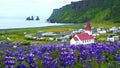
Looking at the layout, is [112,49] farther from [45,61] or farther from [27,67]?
[27,67]

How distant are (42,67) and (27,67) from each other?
0.69 m

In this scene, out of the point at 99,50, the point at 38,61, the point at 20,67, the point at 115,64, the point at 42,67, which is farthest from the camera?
the point at 99,50

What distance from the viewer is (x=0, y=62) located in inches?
373

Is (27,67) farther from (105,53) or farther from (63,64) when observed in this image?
(105,53)

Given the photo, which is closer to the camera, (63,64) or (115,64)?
(63,64)

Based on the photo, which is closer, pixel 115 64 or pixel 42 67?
pixel 42 67

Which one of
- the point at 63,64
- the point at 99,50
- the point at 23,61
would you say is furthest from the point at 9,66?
the point at 99,50

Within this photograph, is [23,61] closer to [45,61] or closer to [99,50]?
[45,61]

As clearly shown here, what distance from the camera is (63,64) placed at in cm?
930

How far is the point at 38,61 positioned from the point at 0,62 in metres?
0.97

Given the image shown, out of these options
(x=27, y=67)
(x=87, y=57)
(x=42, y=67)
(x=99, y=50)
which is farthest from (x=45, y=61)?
(x=99, y=50)

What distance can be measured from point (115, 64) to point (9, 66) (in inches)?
137

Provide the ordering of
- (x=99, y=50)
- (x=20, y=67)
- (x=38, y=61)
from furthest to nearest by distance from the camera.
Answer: (x=99, y=50), (x=38, y=61), (x=20, y=67)

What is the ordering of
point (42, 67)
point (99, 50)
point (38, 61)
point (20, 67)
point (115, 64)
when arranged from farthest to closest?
point (99, 50)
point (115, 64)
point (38, 61)
point (42, 67)
point (20, 67)
